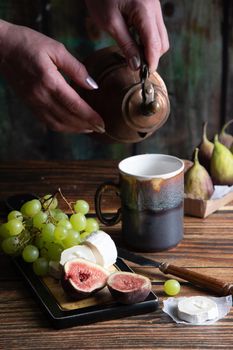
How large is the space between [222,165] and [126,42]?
36 centimetres

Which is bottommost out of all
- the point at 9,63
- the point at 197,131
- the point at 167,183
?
the point at 197,131

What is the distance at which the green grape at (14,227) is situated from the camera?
128 centimetres

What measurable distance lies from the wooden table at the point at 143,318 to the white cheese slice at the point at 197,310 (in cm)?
1

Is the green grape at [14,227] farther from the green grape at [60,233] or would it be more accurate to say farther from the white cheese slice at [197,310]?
the white cheese slice at [197,310]

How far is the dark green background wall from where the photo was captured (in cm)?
232

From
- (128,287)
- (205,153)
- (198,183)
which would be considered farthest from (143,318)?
(205,153)

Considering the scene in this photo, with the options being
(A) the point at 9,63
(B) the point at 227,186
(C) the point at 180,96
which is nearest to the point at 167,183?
(B) the point at 227,186

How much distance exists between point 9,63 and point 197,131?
1.10m

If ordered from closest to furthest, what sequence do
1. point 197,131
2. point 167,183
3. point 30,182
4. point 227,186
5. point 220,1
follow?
point 167,183 → point 227,186 → point 30,182 → point 220,1 → point 197,131

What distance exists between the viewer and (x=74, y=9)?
7.58 ft

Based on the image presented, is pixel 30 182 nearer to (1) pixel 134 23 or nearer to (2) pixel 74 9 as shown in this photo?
(1) pixel 134 23

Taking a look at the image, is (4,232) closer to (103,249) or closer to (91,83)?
(103,249)

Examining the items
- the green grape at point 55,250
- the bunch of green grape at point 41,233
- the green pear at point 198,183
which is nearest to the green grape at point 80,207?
the bunch of green grape at point 41,233

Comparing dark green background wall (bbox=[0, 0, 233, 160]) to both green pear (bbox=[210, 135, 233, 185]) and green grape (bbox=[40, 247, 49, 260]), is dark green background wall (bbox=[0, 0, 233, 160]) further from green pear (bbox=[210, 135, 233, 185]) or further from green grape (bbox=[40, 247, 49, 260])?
green grape (bbox=[40, 247, 49, 260])
